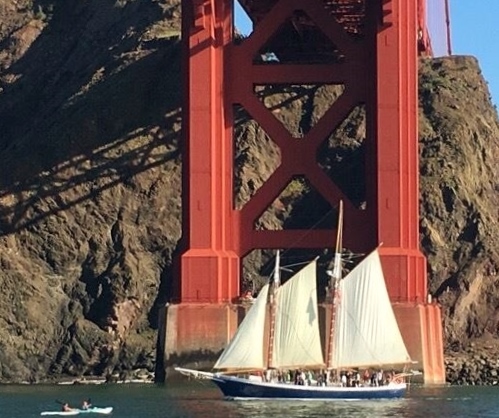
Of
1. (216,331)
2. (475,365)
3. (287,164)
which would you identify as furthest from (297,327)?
(475,365)

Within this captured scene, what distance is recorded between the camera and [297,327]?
79.2m

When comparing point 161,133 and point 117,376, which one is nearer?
point 117,376

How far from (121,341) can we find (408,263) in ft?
53.7

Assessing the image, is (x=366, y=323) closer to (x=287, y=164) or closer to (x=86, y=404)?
(x=287, y=164)

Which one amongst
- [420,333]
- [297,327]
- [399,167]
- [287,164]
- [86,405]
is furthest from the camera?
[287,164]

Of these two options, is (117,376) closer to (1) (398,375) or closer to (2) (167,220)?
(2) (167,220)

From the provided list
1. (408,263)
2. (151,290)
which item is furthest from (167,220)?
(408,263)

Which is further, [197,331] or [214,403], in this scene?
[197,331]

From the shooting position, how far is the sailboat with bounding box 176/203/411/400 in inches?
3081

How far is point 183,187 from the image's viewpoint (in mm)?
83750

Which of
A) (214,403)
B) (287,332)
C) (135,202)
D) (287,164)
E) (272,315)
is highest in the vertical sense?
(135,202)

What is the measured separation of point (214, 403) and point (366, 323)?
5.85 m

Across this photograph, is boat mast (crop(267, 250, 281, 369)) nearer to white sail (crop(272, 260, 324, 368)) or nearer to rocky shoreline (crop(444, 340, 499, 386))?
white sail (crop(272, 260, 324, 368))

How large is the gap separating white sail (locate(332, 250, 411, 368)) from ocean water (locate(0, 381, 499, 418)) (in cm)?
155
